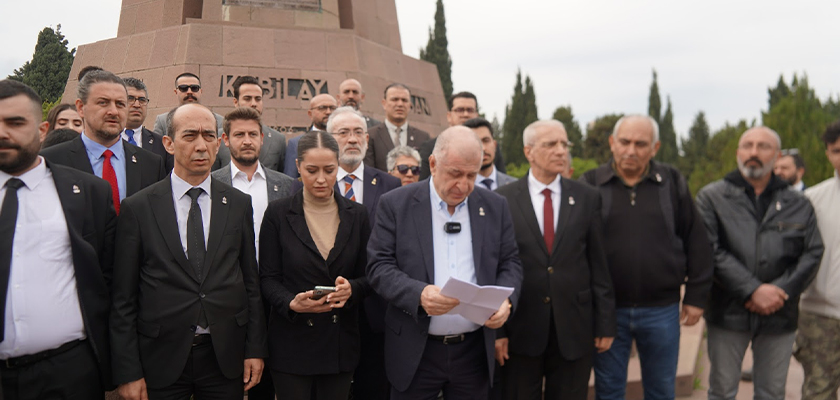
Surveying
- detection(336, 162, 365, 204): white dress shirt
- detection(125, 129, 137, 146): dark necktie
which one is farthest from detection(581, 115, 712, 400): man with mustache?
detection(125, 129, 137, 146): dark necktie

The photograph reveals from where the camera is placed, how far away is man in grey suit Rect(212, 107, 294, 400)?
4.21 m

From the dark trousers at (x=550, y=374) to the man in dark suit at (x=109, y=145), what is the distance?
2.57 m

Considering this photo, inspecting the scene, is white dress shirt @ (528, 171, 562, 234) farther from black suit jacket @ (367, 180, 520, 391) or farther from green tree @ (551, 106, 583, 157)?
green tree @ (551, 106, 583, 157)

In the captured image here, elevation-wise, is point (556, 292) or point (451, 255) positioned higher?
point (451, 255)

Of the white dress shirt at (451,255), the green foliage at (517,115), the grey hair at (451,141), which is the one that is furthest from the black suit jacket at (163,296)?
the green foliage at (517,115)

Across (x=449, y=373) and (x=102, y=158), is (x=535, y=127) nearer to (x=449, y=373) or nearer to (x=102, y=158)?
(x=449, y=373)

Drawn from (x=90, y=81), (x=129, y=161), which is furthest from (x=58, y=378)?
(x=90, y=81)

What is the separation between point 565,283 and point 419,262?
3.31 ft

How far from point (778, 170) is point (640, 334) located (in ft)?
15.7

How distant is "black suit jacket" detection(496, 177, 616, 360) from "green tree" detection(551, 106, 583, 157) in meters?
29.7

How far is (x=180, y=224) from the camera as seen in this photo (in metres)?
3.25

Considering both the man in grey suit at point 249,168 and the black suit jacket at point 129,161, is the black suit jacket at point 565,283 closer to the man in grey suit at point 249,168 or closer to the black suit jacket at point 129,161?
the man in grey suit at point 249,168

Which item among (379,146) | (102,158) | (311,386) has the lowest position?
(311,386)

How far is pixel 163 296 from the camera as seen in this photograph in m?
3.10
